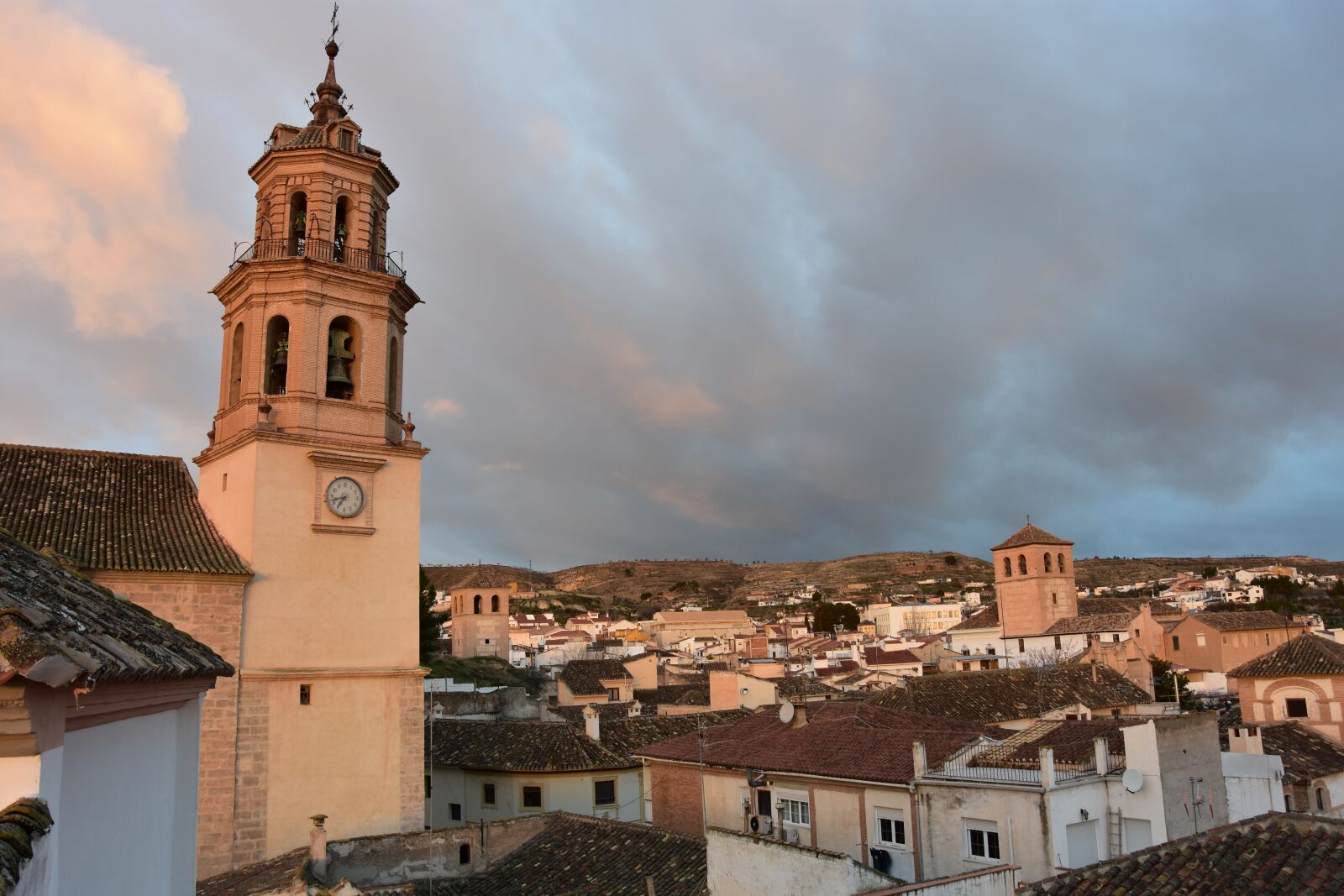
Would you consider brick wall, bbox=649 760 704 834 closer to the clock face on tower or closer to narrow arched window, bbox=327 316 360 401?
the clock face on tower

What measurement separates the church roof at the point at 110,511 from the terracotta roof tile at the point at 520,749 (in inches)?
345

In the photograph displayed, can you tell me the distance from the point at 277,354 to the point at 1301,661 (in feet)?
100

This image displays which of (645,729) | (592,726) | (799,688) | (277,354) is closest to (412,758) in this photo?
(277,354)

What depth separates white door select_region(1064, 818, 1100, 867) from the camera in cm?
1623

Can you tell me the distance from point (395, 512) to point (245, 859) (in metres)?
6.88

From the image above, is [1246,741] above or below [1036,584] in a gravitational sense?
below

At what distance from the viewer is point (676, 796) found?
2291 centimetres

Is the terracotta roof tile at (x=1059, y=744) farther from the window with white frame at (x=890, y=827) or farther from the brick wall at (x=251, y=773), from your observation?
the brick wall at (x=251, y=773)

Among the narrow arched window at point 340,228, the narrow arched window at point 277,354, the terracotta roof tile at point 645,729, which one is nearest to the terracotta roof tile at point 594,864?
the terracotta roof tile at point 645,729

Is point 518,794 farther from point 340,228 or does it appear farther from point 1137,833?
point 1137,833

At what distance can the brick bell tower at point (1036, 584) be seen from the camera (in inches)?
2840

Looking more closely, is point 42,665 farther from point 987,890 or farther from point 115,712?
point 987,890

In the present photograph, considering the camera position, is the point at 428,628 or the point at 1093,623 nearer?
the point at 428,628

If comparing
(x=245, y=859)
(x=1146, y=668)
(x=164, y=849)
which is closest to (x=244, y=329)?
(x=245, y=859)
